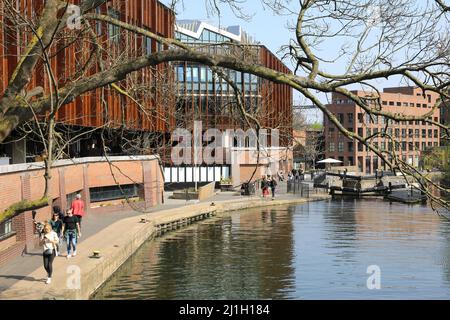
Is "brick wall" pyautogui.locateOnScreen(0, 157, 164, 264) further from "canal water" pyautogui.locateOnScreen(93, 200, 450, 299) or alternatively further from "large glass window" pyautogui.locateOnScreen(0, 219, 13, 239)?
"canal water" pyautogui.locateOnScreen(93, 200, 450, 299)

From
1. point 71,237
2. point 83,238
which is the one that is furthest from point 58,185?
point 71,237

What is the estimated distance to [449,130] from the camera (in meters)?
8.09

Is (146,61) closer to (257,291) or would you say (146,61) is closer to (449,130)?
(449,130)

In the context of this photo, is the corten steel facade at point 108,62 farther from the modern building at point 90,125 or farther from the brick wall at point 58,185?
the brick wall at point 58,185

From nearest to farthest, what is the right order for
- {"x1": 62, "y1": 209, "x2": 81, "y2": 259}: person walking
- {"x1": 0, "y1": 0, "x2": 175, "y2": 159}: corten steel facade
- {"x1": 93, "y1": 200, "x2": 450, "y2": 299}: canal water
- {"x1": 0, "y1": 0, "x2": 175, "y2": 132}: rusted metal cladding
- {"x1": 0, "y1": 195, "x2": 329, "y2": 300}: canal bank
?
{"x1": 0, "y1": 195, "x2": 329, "y2": 300}: canal bank
{"x1": 0, "y1": 0, "x2": 175, "y2": 132}: rusted metal cladding
{"x1": 0, "y1": 0, "x2": 175, "y2": 159}: corten steel facade
{"x1": 93, "y1": 200, "x2": 450, "y2": 299}: canal water
{"x1": 62, "y1": 209, "x2": 81, "y2": 259}: person walking

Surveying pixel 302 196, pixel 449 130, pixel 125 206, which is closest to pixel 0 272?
pixel 449 130

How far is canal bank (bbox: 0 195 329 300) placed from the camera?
17.3 meters

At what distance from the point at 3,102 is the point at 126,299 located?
12714mm

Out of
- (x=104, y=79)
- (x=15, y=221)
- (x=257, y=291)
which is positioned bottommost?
(x=257, y=291)

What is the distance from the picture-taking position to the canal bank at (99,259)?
17314 mm

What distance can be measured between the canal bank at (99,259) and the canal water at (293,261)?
0.60 m

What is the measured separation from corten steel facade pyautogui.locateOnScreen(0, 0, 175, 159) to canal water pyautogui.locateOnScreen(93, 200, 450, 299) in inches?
212

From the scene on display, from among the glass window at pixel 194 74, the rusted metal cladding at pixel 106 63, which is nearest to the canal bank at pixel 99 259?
the rusted metal cladding at pixel 106 63

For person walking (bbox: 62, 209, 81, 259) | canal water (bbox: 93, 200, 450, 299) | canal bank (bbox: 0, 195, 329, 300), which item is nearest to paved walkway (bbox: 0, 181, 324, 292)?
canal bank (bbox: 0, 195, 329, 300)
